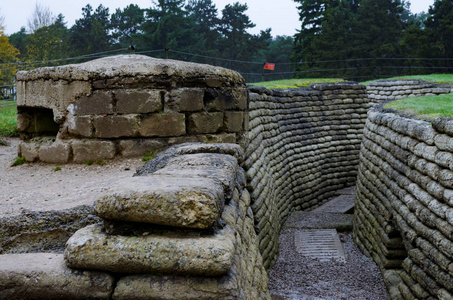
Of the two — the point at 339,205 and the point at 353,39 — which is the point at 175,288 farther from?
the point at 353,39

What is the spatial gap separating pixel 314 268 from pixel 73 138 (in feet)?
13.5

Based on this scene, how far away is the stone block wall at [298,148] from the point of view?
6529 mm

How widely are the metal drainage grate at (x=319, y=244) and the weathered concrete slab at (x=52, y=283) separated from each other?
560 cm

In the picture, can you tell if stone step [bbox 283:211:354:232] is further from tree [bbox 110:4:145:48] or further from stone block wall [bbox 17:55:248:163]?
tree [bbox 110:4:145:48]

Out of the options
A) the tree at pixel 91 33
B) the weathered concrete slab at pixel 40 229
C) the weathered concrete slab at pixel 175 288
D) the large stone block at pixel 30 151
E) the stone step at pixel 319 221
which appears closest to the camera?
the weathered concrete slab at pixel 175 288

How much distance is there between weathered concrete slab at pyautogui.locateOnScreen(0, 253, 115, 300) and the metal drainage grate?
560 cm

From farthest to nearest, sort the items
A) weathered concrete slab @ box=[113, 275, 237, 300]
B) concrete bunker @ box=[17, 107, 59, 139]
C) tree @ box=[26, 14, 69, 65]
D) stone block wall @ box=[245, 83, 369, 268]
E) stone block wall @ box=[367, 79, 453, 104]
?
tree @ box=[26, 14, 69, 65]
stone block wall @ box=[367, 79, 453, 104]
stone block wall @ box=[245, 83, 369, 268]
concrete bunker @ box=[17, 107, 59, 139]
weathered concrete slab @ box=[113, 275, 237, 300]

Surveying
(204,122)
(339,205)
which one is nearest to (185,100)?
(204,122)

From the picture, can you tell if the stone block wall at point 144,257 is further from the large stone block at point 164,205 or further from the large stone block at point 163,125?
the large stone block at point 163,125

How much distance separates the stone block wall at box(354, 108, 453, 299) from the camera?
14.7ft

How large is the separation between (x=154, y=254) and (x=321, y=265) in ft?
17.5

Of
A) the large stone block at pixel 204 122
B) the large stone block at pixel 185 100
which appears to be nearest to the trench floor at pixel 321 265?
the large stone block at pixel 204 122

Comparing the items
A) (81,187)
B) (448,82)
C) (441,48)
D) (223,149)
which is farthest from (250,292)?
(441,48)

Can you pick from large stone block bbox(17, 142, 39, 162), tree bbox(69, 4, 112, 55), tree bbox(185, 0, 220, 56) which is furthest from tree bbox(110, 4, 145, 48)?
large stone block bbox(17, 142, 39, 162)
